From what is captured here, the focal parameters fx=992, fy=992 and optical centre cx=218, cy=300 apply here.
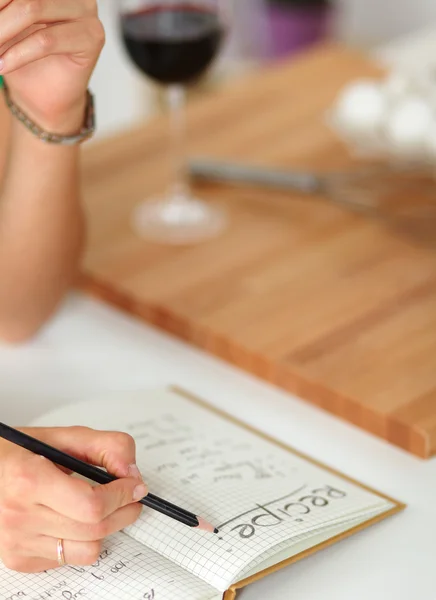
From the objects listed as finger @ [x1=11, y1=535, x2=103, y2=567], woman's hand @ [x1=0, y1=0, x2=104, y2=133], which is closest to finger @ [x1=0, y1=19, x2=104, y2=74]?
woman's hand @ [x1=0, y1=0, x2=104, y2=133]

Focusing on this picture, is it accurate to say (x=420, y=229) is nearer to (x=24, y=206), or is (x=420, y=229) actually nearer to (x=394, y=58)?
(x=24, y=206)

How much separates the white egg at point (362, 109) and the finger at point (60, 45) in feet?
1.36

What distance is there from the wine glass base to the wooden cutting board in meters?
0.02

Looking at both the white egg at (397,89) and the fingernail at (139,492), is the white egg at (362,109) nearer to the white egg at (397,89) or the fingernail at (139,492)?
the white egg at (397,89)

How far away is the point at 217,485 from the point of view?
2.70 feet

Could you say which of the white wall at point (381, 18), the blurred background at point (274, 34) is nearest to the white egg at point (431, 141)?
the blurred background at point (274, 34)

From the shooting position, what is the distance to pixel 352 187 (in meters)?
1.36

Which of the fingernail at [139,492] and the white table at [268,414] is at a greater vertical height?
the fingernail at [139,492]

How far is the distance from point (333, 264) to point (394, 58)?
74 cm

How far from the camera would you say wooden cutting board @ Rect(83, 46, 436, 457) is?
0.98 metres

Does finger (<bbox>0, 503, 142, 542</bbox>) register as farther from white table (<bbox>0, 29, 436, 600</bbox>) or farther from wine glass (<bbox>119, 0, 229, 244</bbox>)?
wine glass (<bbox>119, 0, 229, 244</bbox>)

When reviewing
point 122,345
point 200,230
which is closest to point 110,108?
point 200,230

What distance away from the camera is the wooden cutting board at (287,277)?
980 mm

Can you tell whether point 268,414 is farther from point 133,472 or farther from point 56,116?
point 56,116
